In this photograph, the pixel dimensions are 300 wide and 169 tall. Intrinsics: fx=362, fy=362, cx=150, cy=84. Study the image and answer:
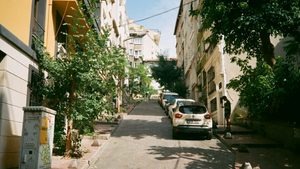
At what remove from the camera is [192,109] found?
17.4 metres

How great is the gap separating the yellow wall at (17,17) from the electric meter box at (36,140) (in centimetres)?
295

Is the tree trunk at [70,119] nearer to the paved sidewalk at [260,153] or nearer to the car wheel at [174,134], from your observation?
the paved sidewalk at [260,153]

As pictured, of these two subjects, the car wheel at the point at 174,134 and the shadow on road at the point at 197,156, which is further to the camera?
the car wheel at the point at 174,134

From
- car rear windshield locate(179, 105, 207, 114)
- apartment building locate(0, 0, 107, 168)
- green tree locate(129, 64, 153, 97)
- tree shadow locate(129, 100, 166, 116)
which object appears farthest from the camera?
green tree locate(129, 64, 153, 97)

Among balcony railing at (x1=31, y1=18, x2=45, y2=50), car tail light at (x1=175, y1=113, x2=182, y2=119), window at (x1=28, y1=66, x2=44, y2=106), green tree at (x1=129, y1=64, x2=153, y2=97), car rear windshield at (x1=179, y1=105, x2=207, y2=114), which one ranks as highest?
green tree at (x1=129, y1=64, x2=153, y2=97)

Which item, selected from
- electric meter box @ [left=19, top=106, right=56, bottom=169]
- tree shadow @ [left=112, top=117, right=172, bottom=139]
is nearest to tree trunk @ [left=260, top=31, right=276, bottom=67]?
tree shadow @ [left=112, top=117, right=172, bottom=139]

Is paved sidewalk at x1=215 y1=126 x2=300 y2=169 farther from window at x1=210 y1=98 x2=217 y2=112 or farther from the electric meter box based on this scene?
window at x1=210 y1=98 x2=217 y2=112

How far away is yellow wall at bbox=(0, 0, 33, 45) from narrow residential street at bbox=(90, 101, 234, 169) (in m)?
4.87

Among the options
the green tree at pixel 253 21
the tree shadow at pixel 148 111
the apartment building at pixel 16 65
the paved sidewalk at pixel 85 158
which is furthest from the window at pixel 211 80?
the apartment building at pixel 16 65

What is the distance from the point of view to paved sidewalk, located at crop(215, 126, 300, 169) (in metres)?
12.0

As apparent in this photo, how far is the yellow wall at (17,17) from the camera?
35.5 ft

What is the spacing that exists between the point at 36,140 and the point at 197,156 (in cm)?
625

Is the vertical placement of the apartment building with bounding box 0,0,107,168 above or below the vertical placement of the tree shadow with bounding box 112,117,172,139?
above

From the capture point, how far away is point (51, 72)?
41.8 feet
